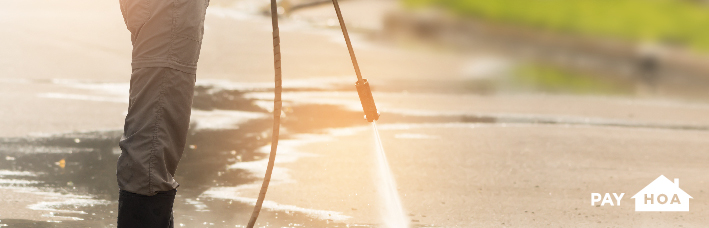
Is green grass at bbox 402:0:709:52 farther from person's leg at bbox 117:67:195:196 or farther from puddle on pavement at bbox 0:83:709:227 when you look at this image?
person's leg at bbox 117:67:195:196

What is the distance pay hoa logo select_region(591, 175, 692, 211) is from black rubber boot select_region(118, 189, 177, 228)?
301cm

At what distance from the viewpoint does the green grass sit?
604 inches

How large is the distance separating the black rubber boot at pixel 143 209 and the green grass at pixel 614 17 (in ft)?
40.5

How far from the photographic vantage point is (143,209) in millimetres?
3850

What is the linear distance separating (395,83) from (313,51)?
277 cm

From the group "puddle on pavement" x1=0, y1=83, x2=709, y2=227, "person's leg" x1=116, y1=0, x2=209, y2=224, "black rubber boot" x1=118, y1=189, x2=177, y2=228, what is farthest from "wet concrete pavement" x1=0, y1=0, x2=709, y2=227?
"person's leg" x1=116, y1=0, x2=209, y2=224

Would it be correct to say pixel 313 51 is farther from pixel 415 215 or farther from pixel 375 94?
pixel 415 215

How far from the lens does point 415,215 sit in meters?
5.62

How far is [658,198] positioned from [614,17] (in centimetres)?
1009

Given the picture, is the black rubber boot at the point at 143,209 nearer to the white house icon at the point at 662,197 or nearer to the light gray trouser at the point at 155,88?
the light gray trouser at the point at 155,88

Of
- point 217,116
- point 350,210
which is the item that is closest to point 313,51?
point 217,116

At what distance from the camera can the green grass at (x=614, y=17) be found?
50.3 feet

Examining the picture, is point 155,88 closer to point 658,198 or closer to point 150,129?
point 150,129

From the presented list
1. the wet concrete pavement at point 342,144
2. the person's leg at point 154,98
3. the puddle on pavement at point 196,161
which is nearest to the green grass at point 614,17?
the wet concrete pavement at point 342,144
